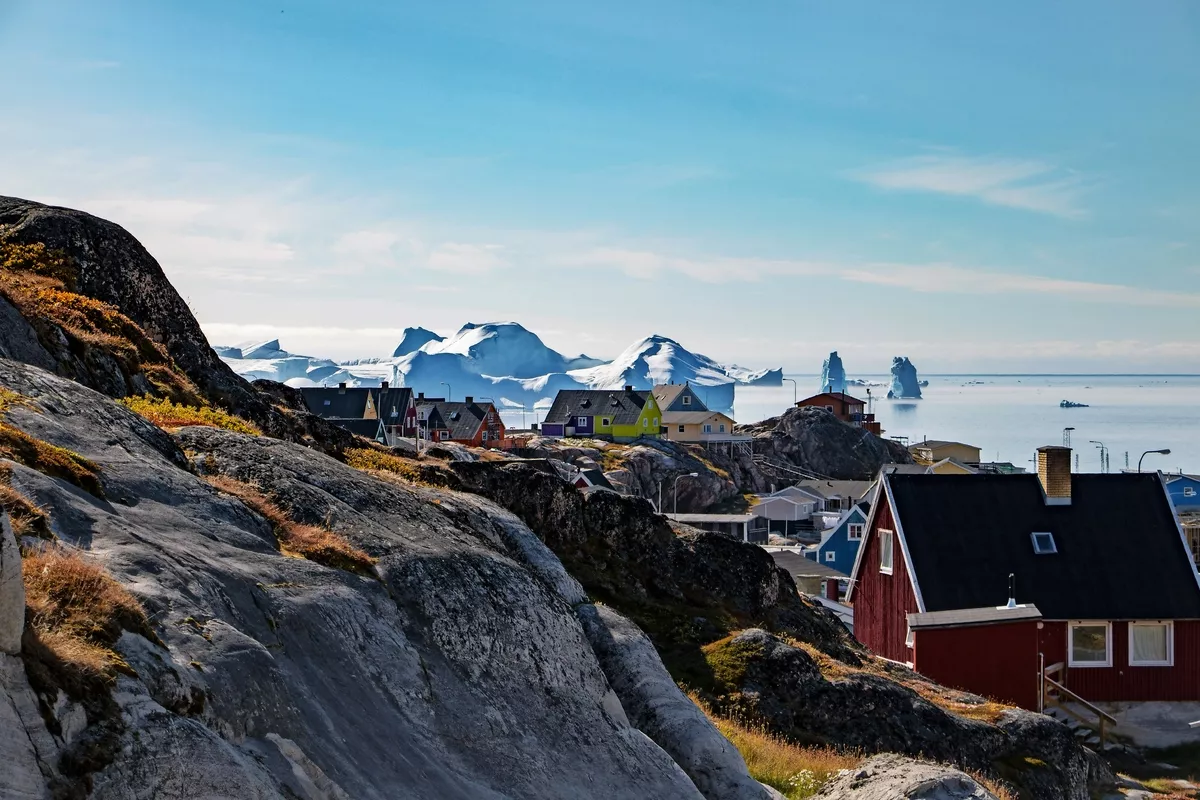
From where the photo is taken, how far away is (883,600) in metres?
39.7

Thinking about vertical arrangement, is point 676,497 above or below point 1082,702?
above

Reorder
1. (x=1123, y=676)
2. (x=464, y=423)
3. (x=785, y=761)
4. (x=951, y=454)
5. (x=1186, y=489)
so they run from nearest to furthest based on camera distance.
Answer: (x=785, y=761) → (x=1123, y=676) → (x=1186, y=489) → (x=464, y=423) → (x=951, y=454)

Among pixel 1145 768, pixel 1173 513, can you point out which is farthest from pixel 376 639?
pixel 1173 513

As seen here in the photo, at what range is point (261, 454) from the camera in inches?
557

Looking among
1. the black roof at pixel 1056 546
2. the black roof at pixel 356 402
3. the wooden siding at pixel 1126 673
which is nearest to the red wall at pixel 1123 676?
the wooden siding at pixel 1126 673

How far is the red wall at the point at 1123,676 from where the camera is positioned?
36531mm

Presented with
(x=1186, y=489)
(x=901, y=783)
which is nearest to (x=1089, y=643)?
(x=901, y=783)

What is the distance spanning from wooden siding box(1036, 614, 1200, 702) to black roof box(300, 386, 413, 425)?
89.7 meters

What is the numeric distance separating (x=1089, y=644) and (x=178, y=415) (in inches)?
1260

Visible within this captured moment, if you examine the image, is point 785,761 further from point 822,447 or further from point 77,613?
point 822,447

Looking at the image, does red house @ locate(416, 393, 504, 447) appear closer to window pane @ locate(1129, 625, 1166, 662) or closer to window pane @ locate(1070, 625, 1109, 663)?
window pane @ locate(1070, 625, 1109, 663)

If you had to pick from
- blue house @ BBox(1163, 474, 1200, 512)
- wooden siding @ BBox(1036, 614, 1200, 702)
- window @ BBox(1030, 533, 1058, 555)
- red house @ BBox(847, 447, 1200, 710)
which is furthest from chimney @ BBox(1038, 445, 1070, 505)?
blue house @ BBox(1163, 474, 1200, 512)

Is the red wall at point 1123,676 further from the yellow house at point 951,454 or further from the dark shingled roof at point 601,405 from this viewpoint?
the dark shingled roof at point 601,405

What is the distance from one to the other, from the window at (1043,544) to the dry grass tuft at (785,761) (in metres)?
20.8
